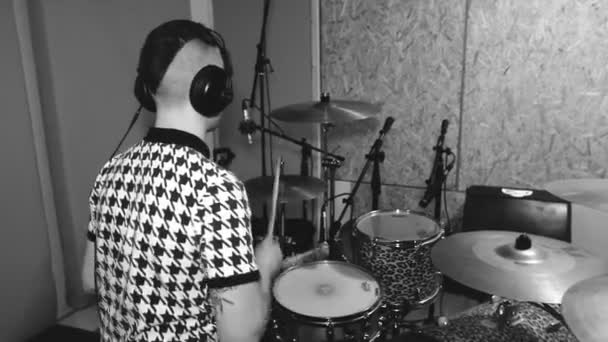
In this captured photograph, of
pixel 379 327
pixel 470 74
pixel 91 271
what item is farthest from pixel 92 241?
pixel 470 74

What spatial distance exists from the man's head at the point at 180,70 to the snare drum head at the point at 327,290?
0.72 meters

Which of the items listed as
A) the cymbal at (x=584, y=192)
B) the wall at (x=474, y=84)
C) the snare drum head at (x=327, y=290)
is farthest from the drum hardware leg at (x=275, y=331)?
the wall at (x=474, y=84)

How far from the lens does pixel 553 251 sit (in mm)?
1267

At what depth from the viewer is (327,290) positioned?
1474mm

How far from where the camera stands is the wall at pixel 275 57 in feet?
9.45

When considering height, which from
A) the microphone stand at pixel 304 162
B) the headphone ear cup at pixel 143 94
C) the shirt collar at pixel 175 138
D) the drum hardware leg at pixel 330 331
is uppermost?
the headphone ear cup at pixel 143 94

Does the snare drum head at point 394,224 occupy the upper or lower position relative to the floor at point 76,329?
upper

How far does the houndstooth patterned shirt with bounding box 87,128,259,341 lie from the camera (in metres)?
0.90

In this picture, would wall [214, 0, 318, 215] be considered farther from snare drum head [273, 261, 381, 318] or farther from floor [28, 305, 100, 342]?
snare drum head [273, 261, 381, 318]

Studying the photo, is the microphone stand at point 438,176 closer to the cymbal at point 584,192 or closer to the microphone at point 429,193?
the microphone at point 429,193

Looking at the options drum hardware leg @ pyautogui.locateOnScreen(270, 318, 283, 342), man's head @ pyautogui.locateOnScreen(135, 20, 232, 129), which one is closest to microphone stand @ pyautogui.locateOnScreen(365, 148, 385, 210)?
drum hardware leg @ pyautogui.locateOnScreen(270, 318, 283, 342)

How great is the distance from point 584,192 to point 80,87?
2.40m

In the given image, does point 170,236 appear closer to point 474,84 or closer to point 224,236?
point 224,236

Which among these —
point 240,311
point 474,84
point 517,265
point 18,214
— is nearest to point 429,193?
point 474,84
